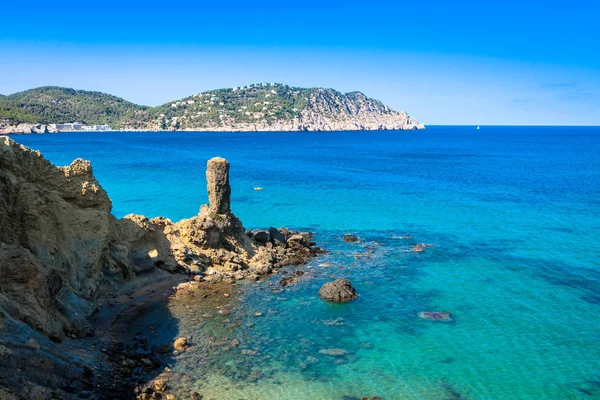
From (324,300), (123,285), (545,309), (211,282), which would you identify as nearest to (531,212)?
(545,309)

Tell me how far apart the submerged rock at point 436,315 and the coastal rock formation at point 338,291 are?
4487 mm

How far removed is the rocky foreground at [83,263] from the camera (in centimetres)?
1780

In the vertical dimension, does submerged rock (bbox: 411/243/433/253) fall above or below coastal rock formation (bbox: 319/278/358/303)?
below

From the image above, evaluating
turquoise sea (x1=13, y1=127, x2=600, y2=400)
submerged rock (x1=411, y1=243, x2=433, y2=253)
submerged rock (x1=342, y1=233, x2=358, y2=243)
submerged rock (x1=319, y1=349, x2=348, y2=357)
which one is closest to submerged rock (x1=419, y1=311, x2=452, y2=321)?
turquoise sea (x1=13, y1=127, x2=600, y2=400)

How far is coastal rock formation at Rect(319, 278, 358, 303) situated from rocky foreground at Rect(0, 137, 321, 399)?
5842 mm

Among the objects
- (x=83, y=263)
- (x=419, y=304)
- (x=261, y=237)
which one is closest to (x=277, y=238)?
(x=261, y=237)

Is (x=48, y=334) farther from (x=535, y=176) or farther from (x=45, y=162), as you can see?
(x=535, y=176)

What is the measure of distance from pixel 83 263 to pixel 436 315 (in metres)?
20.9

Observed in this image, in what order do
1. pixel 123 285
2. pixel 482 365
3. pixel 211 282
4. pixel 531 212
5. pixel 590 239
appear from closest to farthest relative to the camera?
pixel 482 365 < pixel 123 285 < pixel 211 282 < pixel 590 239 < pixel 531 212

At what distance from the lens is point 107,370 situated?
1986 cm

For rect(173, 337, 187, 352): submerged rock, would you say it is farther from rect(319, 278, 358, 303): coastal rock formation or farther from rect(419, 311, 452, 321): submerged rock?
rect(419, 311, 452, 321): submerged rock

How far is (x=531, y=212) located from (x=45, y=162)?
53.2 m

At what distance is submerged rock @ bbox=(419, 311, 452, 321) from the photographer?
27102 millimetres

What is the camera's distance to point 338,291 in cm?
2945
